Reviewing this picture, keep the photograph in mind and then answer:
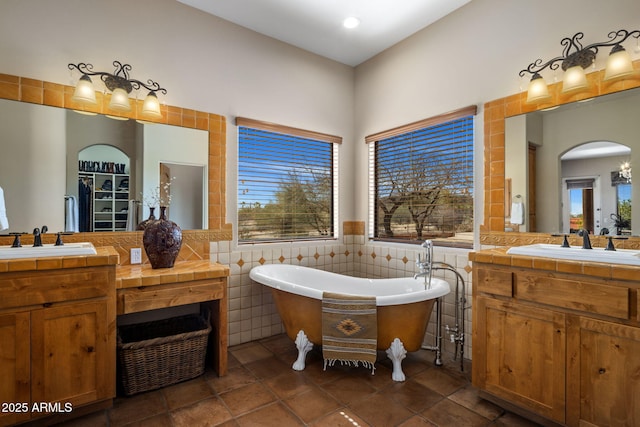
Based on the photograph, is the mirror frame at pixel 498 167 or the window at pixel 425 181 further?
the window at pixel 425 181

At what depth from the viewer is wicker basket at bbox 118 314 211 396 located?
204cm

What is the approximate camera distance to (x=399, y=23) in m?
2.89

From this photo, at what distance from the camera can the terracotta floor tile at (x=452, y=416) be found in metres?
1.81

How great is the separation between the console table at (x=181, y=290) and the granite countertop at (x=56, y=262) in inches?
8.0

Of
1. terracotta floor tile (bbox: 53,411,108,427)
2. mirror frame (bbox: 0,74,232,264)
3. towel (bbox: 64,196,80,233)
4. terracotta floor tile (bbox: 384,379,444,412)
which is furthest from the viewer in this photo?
towel (bbox: 64,196,80,233)

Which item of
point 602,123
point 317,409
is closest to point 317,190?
point 317,409

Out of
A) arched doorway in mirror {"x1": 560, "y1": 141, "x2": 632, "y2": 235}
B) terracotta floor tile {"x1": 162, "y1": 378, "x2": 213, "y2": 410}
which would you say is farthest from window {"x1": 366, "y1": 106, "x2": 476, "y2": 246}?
terracotta floor tile {"x1": 162, "y1": 378, "x2": 213, "y2": 410}

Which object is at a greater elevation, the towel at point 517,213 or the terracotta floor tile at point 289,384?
the towel at point 517,213

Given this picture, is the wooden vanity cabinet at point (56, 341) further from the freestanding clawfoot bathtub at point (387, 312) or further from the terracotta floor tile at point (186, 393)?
the freestanding clawfoot bathtub at point (387, 312)

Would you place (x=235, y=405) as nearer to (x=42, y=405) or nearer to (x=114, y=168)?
(x=42, y=405)

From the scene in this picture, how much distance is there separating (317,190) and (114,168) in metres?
1.90

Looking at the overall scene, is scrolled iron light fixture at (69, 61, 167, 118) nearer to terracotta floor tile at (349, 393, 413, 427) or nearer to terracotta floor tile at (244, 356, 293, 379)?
terracotta floor tile at (244, 356, 293, 379)

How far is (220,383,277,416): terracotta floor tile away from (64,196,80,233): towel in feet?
5.06

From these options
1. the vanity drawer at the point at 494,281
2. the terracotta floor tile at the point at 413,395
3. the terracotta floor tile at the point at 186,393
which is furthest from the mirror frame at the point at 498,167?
the terracotta floor tile at the point at 186,393
